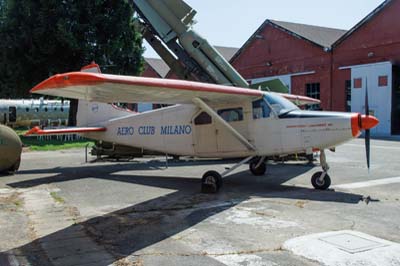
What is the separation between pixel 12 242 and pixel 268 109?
6.20 metres

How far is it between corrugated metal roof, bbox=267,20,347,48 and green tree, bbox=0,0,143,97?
1683cm

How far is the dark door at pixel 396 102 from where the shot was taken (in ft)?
96.7

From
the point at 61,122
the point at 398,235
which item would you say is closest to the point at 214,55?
the point at 398,235

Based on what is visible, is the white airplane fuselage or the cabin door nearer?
the white airplane fuselage

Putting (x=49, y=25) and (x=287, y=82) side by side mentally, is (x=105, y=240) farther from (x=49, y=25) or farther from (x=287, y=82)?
(x=287, y=82)

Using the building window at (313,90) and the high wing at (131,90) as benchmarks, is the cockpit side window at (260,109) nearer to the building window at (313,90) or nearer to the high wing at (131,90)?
the high wing at (131,90)

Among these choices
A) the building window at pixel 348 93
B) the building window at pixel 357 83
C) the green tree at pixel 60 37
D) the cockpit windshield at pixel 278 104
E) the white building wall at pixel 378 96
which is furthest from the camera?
the building window at pixel 348 93

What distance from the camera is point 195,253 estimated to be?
512 centimetres

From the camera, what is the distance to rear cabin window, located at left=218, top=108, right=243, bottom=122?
10.0 meters

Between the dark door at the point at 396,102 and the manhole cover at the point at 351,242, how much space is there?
26672mm

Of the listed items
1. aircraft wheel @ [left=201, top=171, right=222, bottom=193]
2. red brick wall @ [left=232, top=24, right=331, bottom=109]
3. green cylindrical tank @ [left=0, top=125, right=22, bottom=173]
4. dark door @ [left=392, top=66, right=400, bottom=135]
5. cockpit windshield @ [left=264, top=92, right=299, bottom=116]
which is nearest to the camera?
aircraft wheel @ [left=201, top=171, right=222, bottom=193]

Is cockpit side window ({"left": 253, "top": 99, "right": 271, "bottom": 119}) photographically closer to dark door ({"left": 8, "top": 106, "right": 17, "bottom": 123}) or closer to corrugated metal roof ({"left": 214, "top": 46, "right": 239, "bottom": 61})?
dark door ({"left": 8, "top": 106, "right": 17, "bottom": 123})

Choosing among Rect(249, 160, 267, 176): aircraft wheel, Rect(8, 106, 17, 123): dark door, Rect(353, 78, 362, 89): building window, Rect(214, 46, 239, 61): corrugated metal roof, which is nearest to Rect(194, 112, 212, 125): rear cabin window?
Rect(249, 160, 267, 176): aircraft wheel

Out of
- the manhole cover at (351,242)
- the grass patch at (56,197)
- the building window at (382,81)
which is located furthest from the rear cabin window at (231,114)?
the building window at (382,81)
